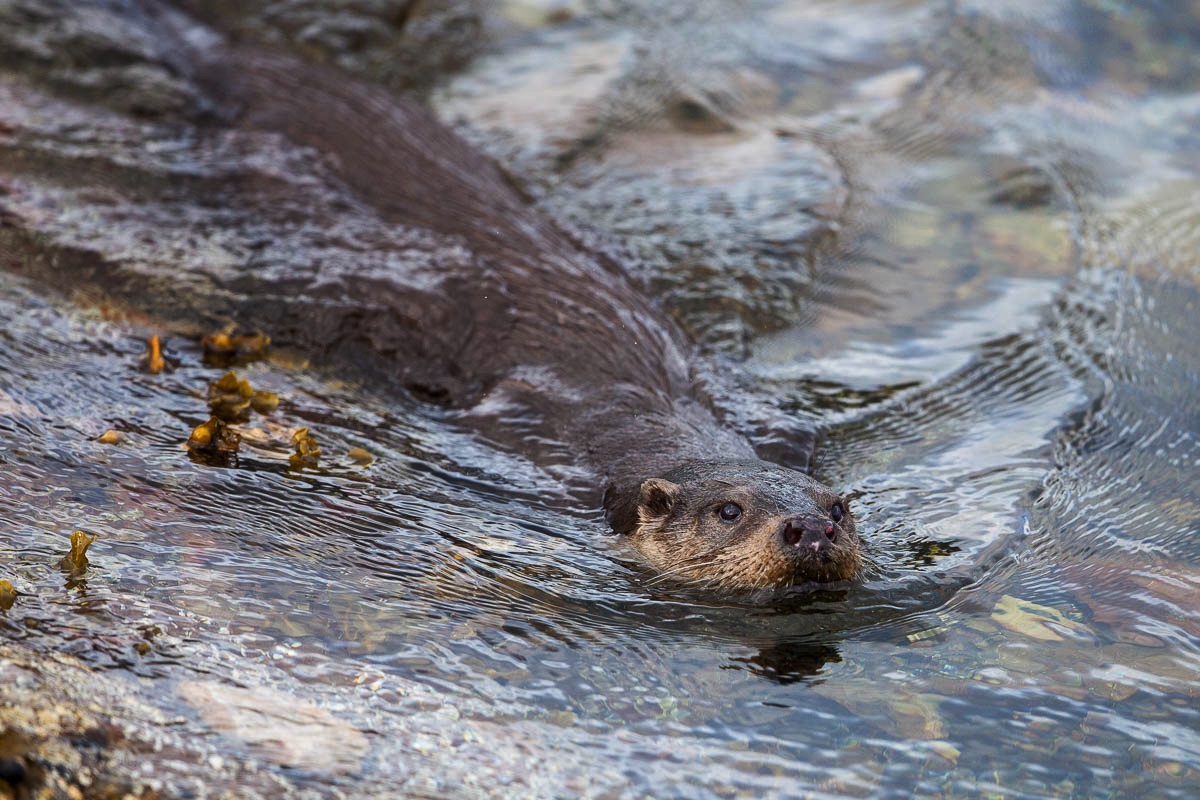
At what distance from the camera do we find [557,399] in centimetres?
470

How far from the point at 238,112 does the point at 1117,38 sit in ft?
17.9

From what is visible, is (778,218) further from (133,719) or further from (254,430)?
(133,719)

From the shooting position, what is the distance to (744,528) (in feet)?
12.6

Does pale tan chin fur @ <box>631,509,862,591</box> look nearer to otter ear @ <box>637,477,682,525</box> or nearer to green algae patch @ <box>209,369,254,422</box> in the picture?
otter ear @ <box>637,477,682,525</box>

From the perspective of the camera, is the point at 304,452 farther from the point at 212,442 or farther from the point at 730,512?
the point at 730,512

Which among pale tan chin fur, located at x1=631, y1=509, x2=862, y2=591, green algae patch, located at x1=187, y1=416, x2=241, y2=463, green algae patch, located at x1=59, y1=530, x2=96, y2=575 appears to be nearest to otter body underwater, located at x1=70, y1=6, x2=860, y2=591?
pale tan chin fur, located at x1=631, y1=509, x2=862, y2=591

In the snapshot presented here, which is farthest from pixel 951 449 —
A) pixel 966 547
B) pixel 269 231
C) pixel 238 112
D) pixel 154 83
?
pixel 154 83

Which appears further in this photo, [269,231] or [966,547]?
[269,231]

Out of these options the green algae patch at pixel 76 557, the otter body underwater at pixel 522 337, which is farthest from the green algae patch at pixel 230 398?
the green algae patch at pixel 76 557

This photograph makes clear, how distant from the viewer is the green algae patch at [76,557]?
10.1 ft

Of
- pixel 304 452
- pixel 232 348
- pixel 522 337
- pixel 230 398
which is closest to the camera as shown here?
pixel 304 452

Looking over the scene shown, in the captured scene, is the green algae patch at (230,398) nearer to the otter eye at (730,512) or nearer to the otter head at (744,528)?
the otter head at (744,528)

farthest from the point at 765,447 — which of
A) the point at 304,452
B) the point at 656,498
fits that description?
the point at 304,452

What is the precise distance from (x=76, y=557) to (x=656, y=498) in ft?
5.69
